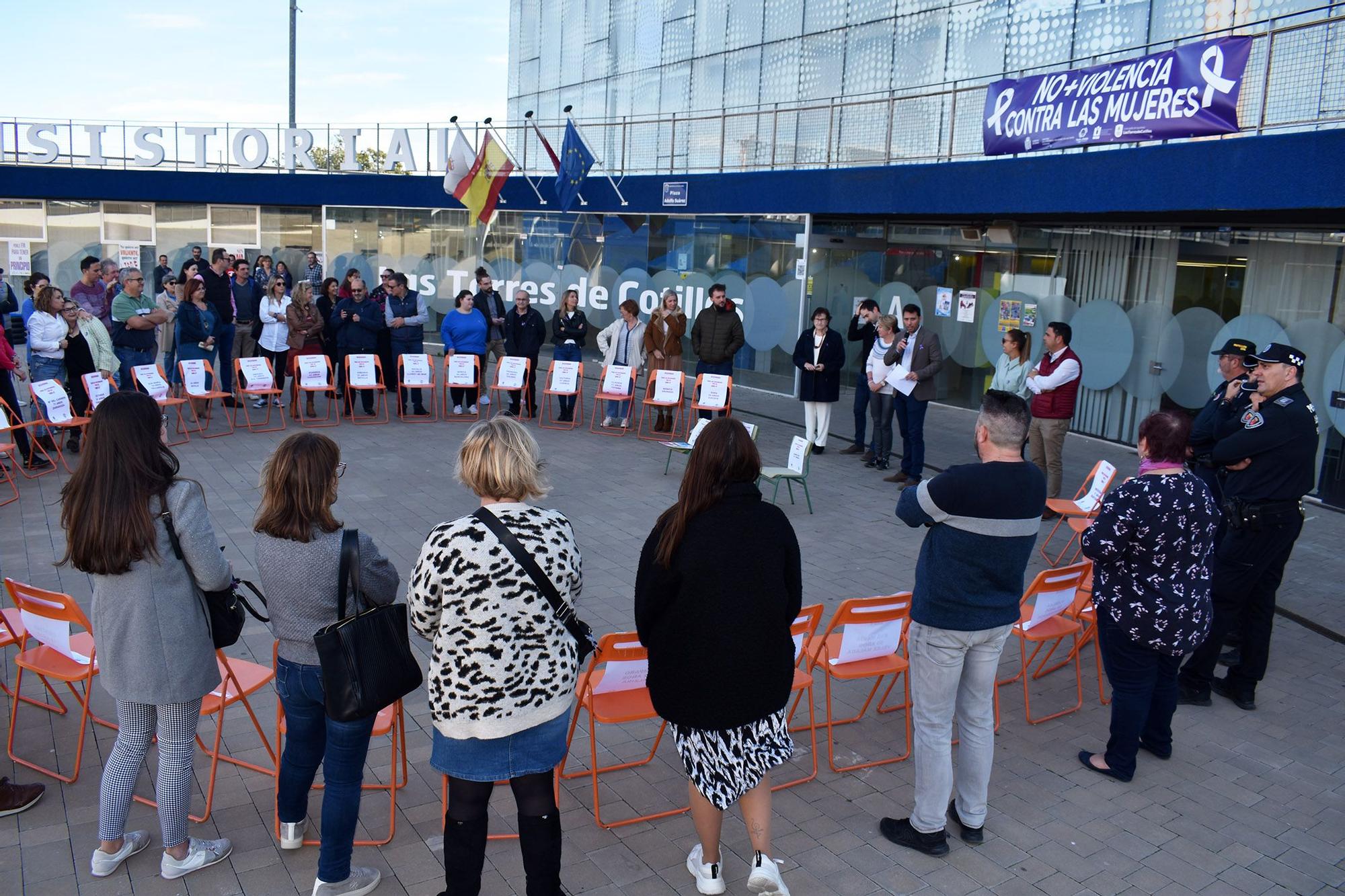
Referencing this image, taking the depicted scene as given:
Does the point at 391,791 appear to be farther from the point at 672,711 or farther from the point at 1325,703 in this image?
the point at 1325,703

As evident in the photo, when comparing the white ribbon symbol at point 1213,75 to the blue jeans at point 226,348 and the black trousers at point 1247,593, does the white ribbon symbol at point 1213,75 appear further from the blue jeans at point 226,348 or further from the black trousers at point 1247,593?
the blue jeans at point 226,348

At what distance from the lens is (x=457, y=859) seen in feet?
10.9

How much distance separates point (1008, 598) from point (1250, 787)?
6.59 ft

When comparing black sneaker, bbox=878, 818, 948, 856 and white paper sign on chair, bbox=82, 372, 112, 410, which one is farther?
white paper sign on chair, bbox=82, 372, 112, 410

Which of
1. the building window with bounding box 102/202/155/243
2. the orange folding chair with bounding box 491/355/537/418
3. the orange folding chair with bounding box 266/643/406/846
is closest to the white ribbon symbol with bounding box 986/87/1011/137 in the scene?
the orange folding chair with bounding box 491/355/537/418

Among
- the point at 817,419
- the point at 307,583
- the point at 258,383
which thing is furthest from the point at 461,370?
the point at 307,583

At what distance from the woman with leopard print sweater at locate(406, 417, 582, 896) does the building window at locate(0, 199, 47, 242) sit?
86.0 feet

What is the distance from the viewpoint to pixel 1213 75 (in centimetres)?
977

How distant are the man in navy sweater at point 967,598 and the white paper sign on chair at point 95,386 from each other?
362 inches

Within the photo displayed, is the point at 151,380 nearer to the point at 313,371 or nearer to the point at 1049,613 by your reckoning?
the point at 313,371

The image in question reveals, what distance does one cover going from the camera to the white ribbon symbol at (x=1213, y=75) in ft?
31.8

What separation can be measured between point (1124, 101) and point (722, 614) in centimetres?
954

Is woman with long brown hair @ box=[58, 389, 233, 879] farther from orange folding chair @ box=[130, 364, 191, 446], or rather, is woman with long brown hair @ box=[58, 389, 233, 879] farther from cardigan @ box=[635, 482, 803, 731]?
orange folding chair @ box=[130, 364, 191, 446]

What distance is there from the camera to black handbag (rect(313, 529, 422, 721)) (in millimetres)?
3379
